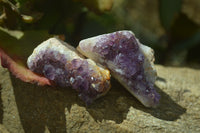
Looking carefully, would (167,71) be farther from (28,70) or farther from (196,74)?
(28,70)

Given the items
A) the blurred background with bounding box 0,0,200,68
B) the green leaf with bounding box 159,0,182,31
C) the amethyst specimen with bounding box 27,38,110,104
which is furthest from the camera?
the green leaf with bounding box 159,0,182,31

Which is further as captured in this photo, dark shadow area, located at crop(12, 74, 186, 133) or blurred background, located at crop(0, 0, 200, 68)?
blurred background, located at crop(0, 0, 200, 68)

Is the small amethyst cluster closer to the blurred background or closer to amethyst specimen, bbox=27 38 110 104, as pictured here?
amethyst specimen, bbox=27 38 110 104

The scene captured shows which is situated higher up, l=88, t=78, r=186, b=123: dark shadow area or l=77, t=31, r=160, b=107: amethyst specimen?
l=77, t=31, r=160, b=107: amethyst specimen

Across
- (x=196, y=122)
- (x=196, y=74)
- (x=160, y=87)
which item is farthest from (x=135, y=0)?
(x=196, y=122)

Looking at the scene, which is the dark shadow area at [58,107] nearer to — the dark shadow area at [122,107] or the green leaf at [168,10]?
the dark shadow area at [122,107]

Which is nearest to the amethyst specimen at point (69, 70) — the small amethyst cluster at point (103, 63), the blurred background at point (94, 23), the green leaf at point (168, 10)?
the small amethyst cluster at point (103, 63)

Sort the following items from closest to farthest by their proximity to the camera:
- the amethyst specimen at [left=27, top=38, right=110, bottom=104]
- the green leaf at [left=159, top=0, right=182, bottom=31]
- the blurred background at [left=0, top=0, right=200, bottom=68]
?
the amethyst specimen at [left=27, top=38, right=110, bottom=104], the blurred background at [left=0, top=0, right=200, bottom=68], the green leaf at [left=159, top=0, right=182, bottom=31]

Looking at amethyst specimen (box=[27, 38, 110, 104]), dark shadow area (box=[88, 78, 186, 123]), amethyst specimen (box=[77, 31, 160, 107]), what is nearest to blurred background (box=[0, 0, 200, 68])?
amethyst specimen (box=[27, 38, 110, 104])
